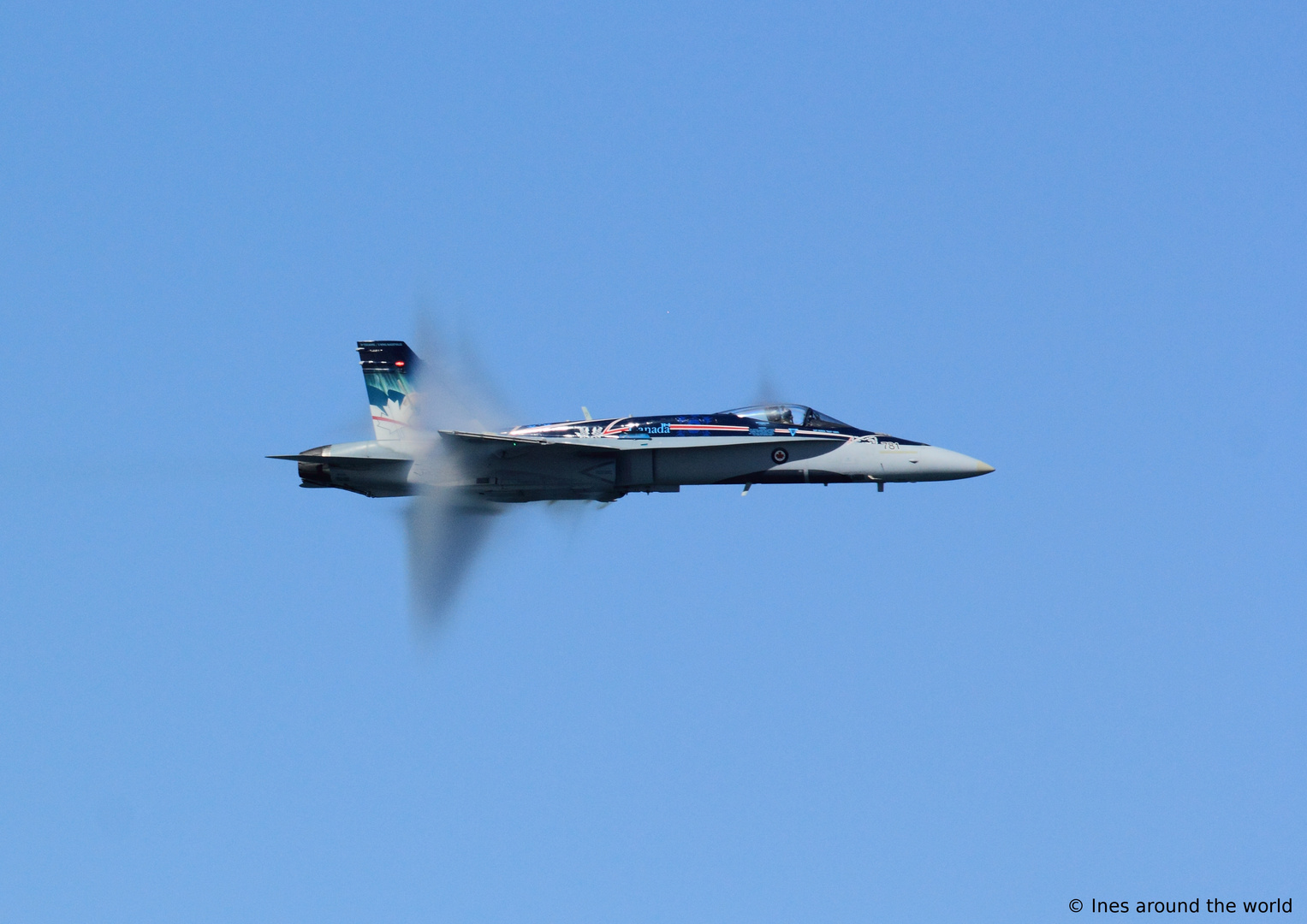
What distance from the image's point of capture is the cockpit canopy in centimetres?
3195

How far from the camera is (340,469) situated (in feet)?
105

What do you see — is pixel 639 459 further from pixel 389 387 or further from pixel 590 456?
pixel 389 387

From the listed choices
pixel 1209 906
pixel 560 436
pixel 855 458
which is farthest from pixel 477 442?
pixel 1209 906

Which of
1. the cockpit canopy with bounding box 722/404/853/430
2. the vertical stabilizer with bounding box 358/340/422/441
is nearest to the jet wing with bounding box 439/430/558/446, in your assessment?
the vertical stabilizer with bounding box 358/340/422/441

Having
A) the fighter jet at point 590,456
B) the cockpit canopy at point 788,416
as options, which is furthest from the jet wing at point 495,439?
the cockpit canopy at point 788,416

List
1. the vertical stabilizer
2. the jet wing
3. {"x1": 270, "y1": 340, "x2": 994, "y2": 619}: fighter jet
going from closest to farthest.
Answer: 1. the jet wing
2. {"x1": 270, "y1": 340, "x2": 994, "y2": 619}: fighter jet
3. the vertical stabilizer

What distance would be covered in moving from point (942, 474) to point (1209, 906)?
11215 millimetres

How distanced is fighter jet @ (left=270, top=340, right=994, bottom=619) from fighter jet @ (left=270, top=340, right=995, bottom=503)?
17 mm

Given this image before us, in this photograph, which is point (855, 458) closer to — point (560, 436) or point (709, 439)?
point (709, 439)

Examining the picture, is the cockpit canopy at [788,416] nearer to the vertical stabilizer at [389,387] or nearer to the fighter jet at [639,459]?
the fighter jet at [639,459]

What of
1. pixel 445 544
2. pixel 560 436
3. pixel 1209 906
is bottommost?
pixel 1209 906

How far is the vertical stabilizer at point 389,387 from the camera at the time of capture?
32.6m

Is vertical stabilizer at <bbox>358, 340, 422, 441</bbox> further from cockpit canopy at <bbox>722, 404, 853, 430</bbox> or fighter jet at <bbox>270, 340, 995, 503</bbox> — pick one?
cockpit canopy at <bbox>722, 404, 853, 430</bbox>

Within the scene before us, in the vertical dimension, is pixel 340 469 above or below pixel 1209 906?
above
